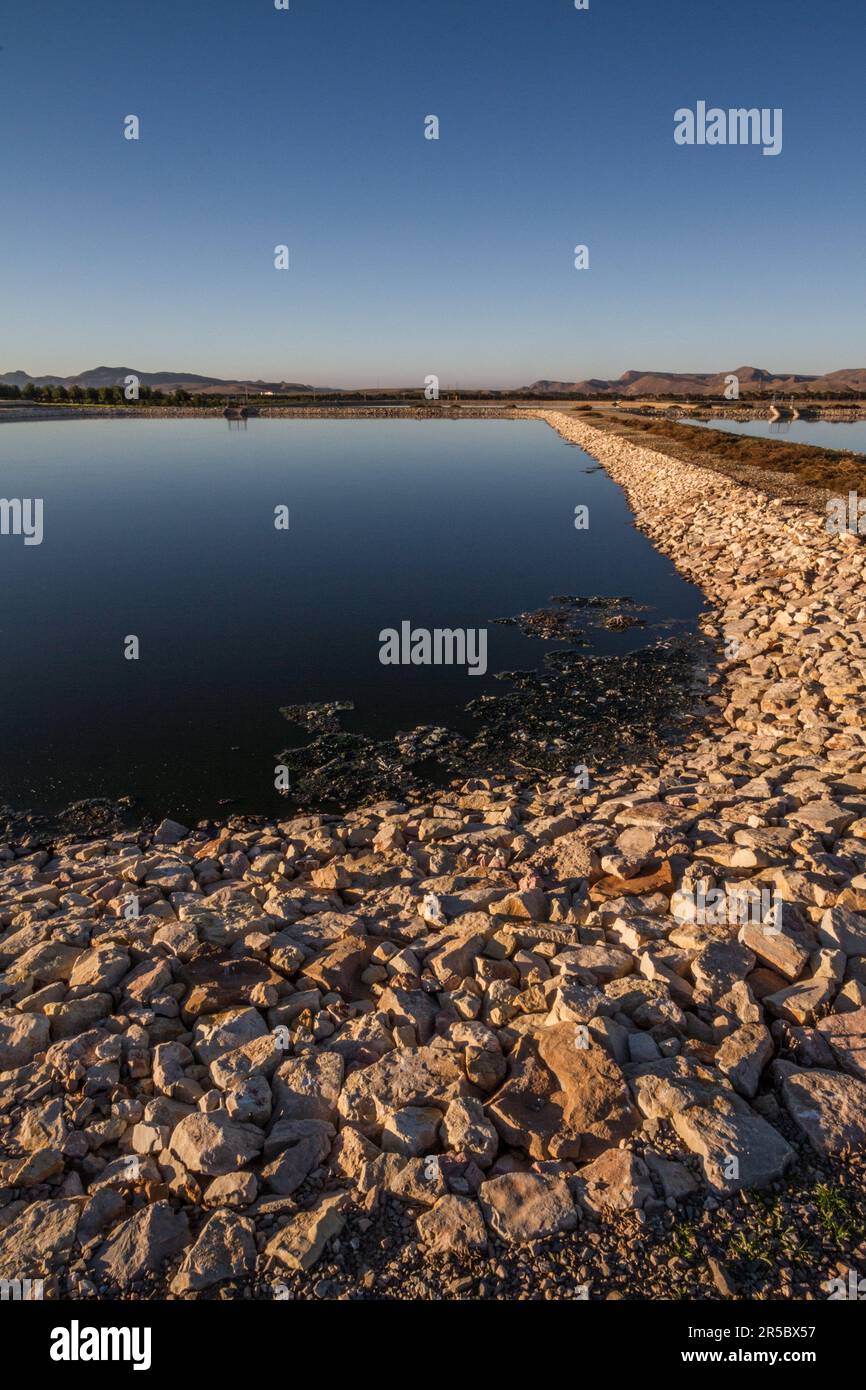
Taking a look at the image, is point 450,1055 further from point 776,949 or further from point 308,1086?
point 776,949

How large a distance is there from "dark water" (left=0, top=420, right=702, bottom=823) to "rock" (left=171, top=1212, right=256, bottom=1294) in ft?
20.3

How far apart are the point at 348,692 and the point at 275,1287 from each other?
33.5 feet

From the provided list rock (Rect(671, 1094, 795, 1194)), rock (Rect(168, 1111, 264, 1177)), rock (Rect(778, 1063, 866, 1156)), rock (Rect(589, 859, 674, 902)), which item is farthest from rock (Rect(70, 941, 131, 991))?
rock (Rect(778, 1063, 866, 1156))

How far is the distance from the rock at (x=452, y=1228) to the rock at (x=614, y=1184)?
558 millimetres

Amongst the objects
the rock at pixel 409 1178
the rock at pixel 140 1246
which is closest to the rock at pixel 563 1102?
the rock at pixel 409 1178

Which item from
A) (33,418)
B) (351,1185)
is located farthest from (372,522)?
(33,418)

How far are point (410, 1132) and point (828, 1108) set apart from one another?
2.50m

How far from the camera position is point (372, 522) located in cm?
2878

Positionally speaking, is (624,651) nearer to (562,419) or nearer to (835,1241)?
(835,1241)

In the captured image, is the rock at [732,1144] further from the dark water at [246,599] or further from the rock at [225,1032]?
the dark water at [246,599]

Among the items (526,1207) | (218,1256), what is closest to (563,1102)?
(526,1207)

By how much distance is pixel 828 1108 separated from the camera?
421cm

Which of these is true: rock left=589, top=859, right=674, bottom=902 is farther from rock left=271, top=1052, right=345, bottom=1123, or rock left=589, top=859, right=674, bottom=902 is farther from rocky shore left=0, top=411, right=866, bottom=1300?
rock left=271, top=1052, right=345, bottom=1123

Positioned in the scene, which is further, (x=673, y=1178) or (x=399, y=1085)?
(x=399, y=1085)
